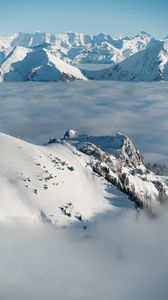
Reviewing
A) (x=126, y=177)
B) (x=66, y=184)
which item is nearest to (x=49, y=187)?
(x=66, y=184)

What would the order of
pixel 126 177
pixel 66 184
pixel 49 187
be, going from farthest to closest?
pixel 126 177
pixel 66 184
pixel 49 187

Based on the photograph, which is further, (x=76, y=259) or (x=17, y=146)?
(x=17, y=146)

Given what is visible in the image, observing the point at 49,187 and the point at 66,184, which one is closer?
the point at 49,187

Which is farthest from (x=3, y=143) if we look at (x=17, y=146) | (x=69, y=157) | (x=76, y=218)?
(x=76, y=218)

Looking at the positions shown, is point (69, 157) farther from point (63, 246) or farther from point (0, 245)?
point (0, 245)

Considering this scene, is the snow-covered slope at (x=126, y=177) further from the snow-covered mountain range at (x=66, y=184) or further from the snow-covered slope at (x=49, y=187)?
the snow-covered slope at (x=49, y=187)

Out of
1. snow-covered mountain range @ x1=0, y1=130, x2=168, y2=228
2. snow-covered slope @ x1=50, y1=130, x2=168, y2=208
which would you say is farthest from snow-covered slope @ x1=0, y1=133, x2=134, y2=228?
snow-covered slope @ x1=50, y1=130, x2=168, y2=208

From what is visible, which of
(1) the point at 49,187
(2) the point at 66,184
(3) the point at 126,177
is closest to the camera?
(1) the point at 49,187

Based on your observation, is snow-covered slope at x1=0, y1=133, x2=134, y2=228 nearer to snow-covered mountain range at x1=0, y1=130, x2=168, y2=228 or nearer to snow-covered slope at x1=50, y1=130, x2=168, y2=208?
snow-covered mountain range at x1=0, y1=130, x2=168, y2=228

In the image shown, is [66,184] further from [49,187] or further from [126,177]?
[126,177]
